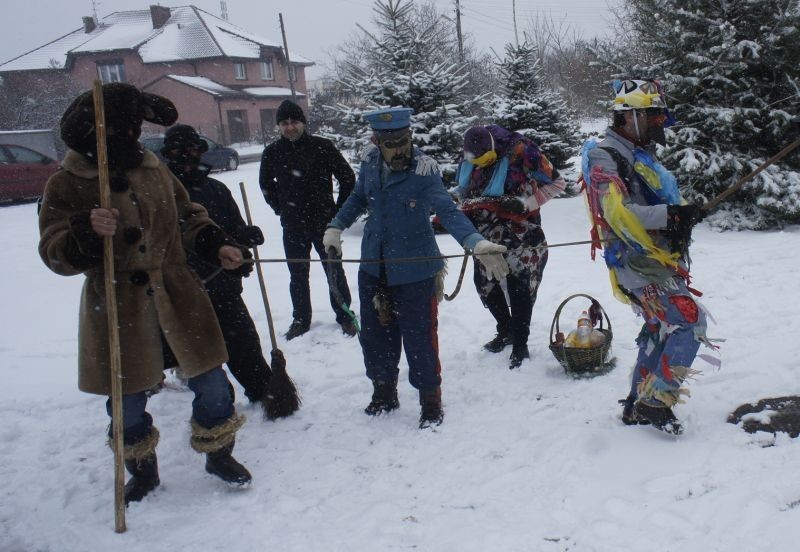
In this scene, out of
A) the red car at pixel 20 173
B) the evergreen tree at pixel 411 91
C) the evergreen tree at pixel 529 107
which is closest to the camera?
the evergreen tree at pixel 411 91

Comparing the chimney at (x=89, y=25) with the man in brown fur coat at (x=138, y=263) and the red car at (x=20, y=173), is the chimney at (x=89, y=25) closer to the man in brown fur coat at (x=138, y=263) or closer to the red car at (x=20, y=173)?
the red car at (x=20, y=173)

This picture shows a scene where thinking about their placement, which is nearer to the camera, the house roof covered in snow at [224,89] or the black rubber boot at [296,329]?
the black rubber boot at [296,329]

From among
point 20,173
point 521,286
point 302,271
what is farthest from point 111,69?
point 521,286

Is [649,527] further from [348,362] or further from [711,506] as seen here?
[348,362]

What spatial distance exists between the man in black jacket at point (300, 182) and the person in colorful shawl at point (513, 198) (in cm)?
122

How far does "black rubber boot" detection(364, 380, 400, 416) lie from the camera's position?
3777 millimetres

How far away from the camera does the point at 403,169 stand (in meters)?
3.43

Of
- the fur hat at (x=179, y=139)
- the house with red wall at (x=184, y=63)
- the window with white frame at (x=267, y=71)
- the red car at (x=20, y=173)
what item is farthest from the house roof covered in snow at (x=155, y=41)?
the fur hat at (x=179, y=139)

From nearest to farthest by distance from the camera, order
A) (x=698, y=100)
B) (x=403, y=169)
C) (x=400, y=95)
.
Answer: (x=403, y=169)
(x=698, y=100)
(x=400, y=95)

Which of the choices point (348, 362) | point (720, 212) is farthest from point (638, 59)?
point (348, 362)

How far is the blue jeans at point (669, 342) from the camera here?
2.97 meters

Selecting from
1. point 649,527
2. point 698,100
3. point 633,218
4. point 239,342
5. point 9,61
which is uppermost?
point 9,61

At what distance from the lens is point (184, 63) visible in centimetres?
3572

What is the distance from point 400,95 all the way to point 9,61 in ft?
127
